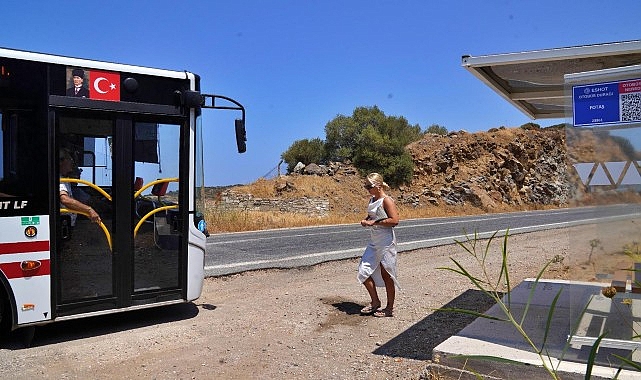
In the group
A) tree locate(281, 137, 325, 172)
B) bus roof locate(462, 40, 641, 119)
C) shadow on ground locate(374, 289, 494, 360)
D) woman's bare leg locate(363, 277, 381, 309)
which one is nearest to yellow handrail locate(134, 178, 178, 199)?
woman's bare leg locate(363, 277, 381, 309)

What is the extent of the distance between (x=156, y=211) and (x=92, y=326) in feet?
5.59

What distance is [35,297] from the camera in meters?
6.07

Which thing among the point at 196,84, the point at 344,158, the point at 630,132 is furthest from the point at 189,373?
the point at 344,158

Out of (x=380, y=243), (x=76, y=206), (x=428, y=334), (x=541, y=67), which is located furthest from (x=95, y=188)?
(x=541, y=67)

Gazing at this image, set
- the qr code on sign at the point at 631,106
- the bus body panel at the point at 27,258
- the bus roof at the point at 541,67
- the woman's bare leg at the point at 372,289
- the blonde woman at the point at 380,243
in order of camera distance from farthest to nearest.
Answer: the woman's bare leg at the point at 372,289 < the blonde woman at the point at 380,243 < the bus body panel at the point at 27,258 < the bus roof at the point at 541,67 < the qr code on sign at the point at 631,106

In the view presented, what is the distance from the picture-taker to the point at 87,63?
256 inches

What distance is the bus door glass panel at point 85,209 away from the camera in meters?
6.31

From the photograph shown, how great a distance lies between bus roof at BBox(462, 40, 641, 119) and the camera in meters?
4.96

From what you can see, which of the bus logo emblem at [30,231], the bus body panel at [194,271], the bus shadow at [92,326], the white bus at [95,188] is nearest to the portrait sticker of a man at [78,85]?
the white bus at [95,188]

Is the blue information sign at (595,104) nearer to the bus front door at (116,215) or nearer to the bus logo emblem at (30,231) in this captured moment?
the bus front door at (116,215)

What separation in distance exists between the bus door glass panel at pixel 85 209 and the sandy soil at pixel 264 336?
2.34ft

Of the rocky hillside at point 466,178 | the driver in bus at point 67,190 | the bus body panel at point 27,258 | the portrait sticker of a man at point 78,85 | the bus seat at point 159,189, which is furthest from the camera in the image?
the rocky hillside at point 466,178

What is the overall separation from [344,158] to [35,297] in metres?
50.0

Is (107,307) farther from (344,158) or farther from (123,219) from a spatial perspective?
(344,158)
